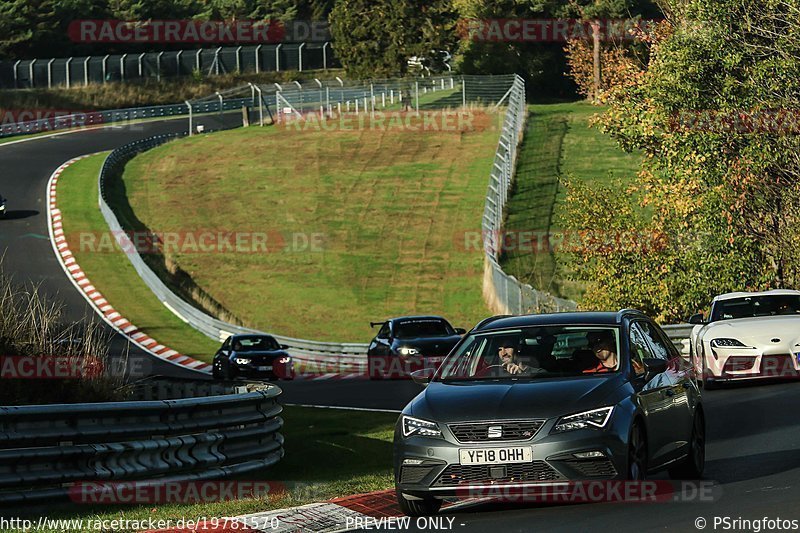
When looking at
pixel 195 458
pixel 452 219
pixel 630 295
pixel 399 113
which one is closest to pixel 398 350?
pixel 630 295

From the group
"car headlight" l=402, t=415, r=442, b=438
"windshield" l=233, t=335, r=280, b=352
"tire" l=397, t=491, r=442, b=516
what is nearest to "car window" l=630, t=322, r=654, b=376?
"car headlight" l=402, t=415, r=442, b=438

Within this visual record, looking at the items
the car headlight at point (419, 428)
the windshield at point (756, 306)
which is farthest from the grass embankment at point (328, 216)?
the car headlight at point (419, 428)

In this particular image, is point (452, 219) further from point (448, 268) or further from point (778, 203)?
point (778, 203)

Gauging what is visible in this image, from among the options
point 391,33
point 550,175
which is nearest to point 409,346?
point 550,175

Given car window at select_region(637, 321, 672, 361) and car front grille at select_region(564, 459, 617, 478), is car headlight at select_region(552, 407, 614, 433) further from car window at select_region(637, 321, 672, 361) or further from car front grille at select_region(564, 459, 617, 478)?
car window at select_region(637, 321, 672, 361)

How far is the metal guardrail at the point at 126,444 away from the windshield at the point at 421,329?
1521 cm

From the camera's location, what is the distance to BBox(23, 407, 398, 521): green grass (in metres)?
10.6

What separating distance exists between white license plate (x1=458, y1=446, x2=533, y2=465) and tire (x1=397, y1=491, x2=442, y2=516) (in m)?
0.66

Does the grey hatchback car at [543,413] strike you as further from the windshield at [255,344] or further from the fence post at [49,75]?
the fence post at [49,75]

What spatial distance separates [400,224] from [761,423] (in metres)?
35.9

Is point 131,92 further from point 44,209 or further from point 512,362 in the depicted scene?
point 512,362

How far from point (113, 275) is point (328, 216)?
34.1 feet

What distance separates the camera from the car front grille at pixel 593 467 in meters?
9.80

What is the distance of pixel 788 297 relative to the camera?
22047mm
